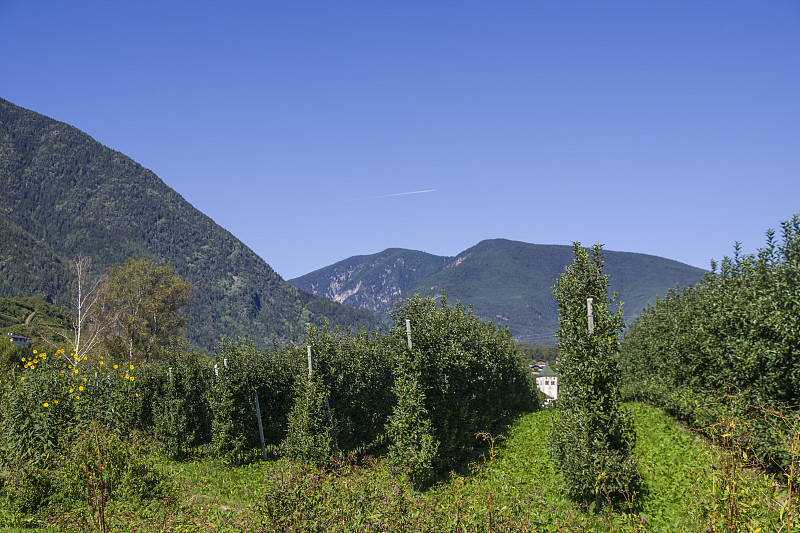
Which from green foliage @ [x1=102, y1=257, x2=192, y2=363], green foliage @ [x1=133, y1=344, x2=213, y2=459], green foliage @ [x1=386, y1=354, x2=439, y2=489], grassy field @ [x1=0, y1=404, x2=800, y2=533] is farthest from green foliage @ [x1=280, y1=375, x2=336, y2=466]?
green foliage @ [x1=102, y1=257, x2=192, y2=363]

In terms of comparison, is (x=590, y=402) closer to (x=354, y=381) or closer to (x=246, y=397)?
(x=354, y=381)

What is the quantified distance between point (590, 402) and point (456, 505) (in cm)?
683

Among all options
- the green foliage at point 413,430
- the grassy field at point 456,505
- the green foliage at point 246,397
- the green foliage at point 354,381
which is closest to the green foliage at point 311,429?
the green foliage at point 354,381

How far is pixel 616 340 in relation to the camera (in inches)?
457

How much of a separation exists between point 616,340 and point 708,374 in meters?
8.19

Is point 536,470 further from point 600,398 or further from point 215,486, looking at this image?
point 215,486

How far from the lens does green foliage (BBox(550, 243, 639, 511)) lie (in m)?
11.3

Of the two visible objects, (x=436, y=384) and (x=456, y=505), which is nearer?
(x=456, y=505)

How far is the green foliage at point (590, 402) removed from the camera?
11.3 m


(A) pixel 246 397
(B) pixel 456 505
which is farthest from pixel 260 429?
(B) pixel 456 505

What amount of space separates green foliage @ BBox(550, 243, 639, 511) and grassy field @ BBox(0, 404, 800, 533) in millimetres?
765

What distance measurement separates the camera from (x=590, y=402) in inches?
456

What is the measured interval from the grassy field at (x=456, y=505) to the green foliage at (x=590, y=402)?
2.51ft

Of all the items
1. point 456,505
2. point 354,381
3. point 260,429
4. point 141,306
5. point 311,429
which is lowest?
point 260,429
